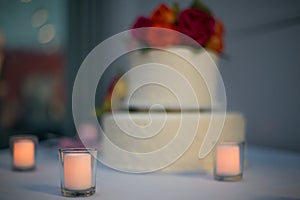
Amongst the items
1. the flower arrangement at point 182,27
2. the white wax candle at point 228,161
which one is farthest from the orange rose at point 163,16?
the white wax candle at point 228,161

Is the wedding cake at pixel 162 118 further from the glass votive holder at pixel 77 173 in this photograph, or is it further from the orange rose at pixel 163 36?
the glass votive holder at pixel 77 173

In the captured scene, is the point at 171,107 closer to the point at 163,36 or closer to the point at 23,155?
the point at 163,36

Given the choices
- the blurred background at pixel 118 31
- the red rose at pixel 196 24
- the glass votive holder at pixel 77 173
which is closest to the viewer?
the glass votive holder at pixel 77 173

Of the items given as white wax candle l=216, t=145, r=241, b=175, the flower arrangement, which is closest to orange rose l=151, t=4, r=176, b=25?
the flower arrangement

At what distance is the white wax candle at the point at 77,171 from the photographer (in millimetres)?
722

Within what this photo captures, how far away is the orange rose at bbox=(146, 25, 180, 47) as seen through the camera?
1.02 m

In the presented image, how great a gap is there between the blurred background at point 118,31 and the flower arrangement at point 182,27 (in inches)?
11.9

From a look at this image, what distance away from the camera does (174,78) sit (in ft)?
3.34

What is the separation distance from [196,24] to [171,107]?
189mm

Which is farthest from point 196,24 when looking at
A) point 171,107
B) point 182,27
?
point 171,107

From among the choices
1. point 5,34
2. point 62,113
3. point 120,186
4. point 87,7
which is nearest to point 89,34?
point 87,7

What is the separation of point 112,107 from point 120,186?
1.15 ft

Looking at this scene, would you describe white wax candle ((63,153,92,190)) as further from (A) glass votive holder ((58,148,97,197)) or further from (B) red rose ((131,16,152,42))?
(B) red rose ((131,16,152,42))

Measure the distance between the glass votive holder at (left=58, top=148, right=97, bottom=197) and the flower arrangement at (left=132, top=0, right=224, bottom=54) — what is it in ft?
1.22
